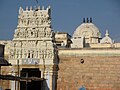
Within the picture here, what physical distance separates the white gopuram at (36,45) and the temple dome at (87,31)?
1633 centimetres

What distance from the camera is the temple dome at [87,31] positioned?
42938 mm

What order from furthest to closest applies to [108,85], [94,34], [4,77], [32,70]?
[94,34]
[32,70]
[108,85]
[4,77]

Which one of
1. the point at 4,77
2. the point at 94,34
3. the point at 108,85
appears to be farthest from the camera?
the point at 94,34

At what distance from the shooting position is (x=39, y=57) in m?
26.2

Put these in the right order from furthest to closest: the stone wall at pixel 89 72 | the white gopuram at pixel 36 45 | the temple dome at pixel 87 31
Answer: the temple dome at pixel 87 31, the white gopuram at pixel 36 45, the stone wall at pixel 89 72

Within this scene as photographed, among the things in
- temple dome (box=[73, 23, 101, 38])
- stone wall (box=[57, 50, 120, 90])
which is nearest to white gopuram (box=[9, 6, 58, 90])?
stone wall (box=[57, 50, 120, 90])

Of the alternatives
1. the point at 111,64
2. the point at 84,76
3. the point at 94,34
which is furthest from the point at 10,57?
the point at 94,34

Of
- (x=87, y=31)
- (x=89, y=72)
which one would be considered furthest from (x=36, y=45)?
(x=87, y=31)

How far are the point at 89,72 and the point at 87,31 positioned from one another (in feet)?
57.9

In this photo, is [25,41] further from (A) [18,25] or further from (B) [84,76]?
(B) [84,76]

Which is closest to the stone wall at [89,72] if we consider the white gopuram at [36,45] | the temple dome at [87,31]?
the white gopuram at [36,45]

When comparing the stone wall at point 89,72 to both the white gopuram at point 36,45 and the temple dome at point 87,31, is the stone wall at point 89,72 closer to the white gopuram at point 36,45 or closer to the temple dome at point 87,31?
the white gopuram at point 36,45

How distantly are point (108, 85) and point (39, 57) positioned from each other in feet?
18.3

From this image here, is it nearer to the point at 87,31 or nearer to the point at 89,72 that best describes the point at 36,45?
the point at 89,72
